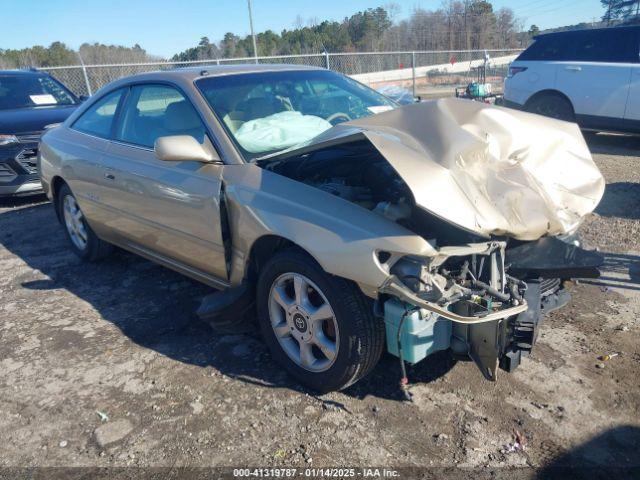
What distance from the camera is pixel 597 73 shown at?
8.39 metres

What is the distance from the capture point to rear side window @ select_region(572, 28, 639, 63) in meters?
8.16

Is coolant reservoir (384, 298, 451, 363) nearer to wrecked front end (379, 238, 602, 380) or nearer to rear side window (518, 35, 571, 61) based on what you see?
wrecked front end (379, 238, 602, 380)

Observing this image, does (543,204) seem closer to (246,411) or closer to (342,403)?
(342,403)

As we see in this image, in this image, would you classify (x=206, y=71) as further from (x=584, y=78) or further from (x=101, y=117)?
(x=584, y=78)

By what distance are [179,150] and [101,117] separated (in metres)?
1.86

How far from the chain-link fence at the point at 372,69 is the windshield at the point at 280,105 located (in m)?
10.1

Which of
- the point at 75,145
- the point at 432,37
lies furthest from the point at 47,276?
the point at 432,37

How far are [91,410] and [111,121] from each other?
7.82 feet

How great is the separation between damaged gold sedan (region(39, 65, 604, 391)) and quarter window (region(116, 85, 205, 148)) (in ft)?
0.05

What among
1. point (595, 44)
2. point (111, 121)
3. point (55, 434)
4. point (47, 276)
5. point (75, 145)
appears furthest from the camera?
point (595, 44)

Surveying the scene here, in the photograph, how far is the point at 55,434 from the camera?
277 centimetres

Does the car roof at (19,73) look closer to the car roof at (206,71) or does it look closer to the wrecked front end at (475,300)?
the car roof at (206,71)

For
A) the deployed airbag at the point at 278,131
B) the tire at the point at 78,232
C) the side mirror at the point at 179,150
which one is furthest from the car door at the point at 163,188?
the tire at the point at 78,232

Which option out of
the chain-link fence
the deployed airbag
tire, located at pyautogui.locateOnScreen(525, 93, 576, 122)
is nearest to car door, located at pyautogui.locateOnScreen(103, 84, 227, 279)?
the deployed airbag
